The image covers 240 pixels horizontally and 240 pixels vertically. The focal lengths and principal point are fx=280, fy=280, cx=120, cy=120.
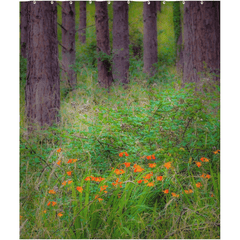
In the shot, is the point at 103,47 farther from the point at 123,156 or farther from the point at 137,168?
the point at 137,168

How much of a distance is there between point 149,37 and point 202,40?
14.2 feet

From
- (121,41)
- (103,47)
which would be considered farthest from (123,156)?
(121,41)

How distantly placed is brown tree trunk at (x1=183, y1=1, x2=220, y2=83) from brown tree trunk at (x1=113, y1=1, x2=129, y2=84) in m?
2.52

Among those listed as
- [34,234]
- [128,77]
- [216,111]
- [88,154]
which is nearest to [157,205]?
[88,154]

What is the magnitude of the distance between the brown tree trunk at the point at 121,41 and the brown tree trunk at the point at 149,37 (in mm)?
1265

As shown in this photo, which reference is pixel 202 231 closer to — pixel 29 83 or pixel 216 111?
pixel 216 111

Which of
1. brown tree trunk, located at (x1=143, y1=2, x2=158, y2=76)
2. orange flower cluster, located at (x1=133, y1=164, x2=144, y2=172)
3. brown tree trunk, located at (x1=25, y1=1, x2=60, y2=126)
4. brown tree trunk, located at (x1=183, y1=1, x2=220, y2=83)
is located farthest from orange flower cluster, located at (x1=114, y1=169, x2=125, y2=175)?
brown tree trunk, located at (x1=143, y1=2, x2=158, y2=76)

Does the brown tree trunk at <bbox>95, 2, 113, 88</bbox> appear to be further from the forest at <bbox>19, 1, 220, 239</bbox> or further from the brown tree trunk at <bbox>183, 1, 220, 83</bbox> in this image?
the brown tree trunk at <bbox>183, 1, 220, 83</bbox>

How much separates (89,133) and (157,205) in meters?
1.21

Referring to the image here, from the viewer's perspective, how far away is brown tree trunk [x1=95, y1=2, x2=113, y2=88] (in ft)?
22.0

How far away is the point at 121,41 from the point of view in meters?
7.46

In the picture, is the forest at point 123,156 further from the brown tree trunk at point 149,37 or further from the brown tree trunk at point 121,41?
the brown tree trunk at point 149,37

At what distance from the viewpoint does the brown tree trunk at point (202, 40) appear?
4.52 meters

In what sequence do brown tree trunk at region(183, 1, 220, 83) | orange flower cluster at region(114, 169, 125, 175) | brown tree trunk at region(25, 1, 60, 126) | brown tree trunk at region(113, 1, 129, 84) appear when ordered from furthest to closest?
brown tree trunk at region(113, 1, 129, 84) < brown tree trunk at region(183, 1, 220, 83) < brown tree trunk at region(25, 1, 60, 126) < orange flower cluster at region(114, 169, 125, 175)
